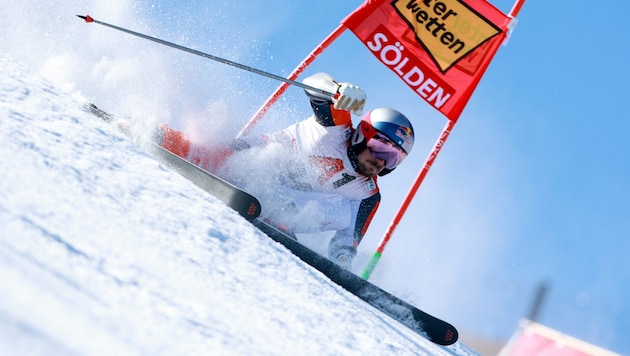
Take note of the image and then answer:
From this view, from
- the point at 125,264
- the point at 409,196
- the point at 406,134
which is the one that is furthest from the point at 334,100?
the point at 125,264

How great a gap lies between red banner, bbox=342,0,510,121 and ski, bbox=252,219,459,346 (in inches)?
112

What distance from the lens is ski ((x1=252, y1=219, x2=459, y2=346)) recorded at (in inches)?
166

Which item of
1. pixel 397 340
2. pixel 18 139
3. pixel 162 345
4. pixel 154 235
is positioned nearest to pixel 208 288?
pixel 154 235

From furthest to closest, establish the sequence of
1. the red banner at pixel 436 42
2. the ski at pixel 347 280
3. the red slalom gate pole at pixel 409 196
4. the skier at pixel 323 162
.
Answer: the red banner at pixel 436 42, the red slalom gate pole at pixel 409 196, the skier at pixel 323 162, the ski at pixel 347 280

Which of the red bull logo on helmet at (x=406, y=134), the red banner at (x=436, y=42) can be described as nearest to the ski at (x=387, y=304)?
the red bull logo on helmet at (x=406, y=134)

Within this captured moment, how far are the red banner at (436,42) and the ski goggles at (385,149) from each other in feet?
5.47

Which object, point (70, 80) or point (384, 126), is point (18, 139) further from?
point (70, 80)

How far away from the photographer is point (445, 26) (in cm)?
679

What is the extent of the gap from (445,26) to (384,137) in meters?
2.22

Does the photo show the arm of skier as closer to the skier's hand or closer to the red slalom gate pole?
the skier's hand

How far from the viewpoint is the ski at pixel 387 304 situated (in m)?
4.21

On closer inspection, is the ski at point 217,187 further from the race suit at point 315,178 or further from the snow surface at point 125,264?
the race suit at point 315,178

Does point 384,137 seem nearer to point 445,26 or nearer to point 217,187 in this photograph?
point 217,187

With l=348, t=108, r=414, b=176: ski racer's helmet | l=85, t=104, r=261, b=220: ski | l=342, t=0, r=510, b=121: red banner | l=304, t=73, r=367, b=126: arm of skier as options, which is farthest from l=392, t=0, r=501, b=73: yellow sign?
l=85, t=104, r=261, b=220: ski
